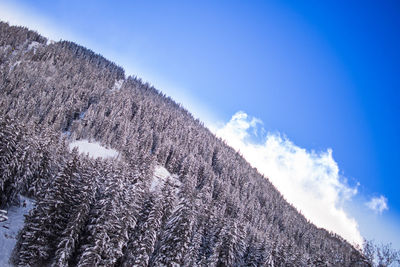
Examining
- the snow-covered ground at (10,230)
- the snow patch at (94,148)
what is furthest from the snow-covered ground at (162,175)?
the snow-covered ground at (10,230)

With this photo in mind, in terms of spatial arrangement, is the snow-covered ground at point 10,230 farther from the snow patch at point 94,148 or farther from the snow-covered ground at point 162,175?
the snow patch at point 94,148

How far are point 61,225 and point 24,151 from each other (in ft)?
49.6

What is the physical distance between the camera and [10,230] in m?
32.3

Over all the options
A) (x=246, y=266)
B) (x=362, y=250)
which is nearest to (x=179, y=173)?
(x=246, y=266)

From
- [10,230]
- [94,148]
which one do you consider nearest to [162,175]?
[94,148]

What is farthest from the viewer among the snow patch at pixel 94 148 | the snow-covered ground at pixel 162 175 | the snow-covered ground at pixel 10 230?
the snow patch at pixel 94 148

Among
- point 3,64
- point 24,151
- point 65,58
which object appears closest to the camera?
point 24,151

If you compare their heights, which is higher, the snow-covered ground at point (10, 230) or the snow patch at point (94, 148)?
the snow patch at point (94, 148)

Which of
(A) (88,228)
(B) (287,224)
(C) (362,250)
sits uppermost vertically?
(B) (287,224)

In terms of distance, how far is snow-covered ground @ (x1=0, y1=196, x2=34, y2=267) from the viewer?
27188 millimetres

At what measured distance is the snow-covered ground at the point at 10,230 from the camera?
27.2m

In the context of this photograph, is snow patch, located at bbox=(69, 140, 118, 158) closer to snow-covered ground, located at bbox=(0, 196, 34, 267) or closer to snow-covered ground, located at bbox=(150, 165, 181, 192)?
snow-covered ground, located at bbox=(150, 165, 181, 192)

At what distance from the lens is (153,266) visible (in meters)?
28.2

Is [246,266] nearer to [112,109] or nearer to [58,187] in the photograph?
[58,187]
